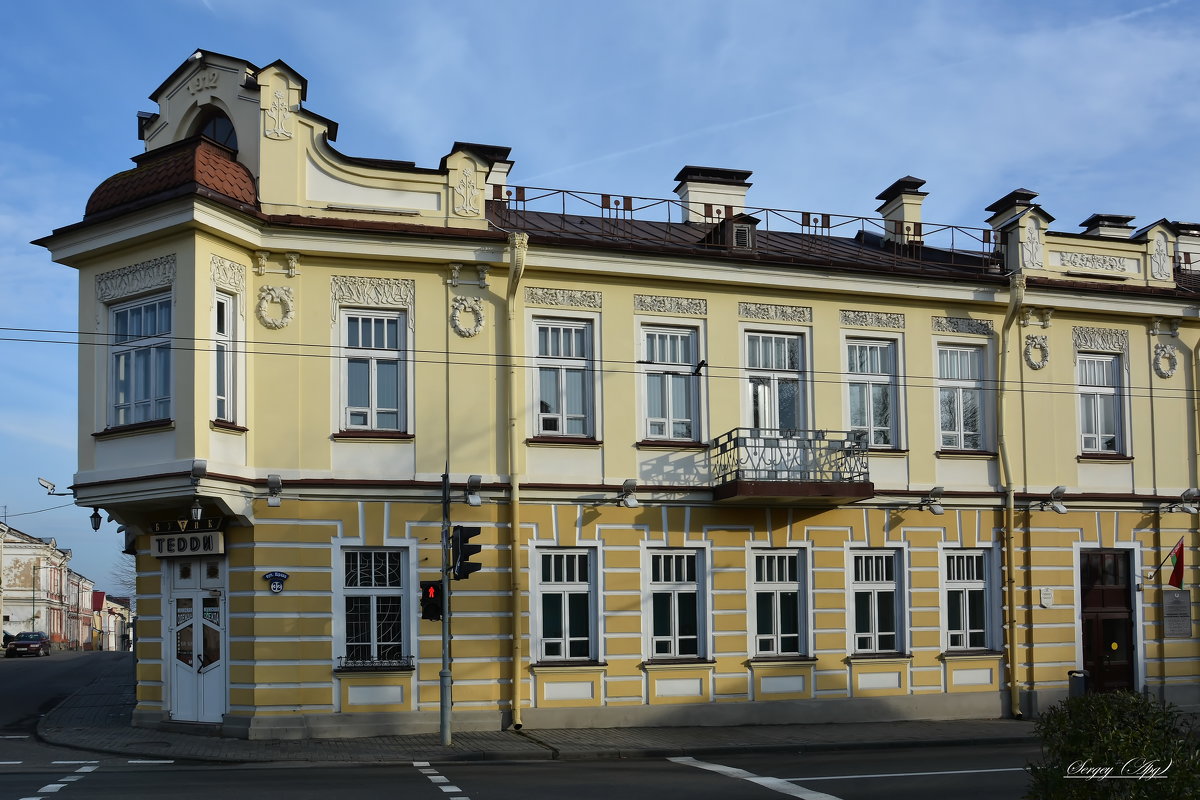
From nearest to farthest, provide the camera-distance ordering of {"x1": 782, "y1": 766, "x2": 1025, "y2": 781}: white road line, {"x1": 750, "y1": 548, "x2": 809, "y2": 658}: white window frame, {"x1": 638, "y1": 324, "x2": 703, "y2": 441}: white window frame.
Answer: {"x1": 782, "y1": 766, "x2": 1025, "y2": 781}: white road line, {"x1": 638, "y1": 324, "x2": 703, "y2": 441}: white window frame, {"x1": 750, "y1": 548, "x2": 809, "y2": 658}: white window frame

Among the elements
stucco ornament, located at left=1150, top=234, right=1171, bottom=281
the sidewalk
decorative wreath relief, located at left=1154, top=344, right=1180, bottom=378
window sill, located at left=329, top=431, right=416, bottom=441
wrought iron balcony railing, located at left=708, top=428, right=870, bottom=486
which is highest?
stucco ornament, located at left=1150, top=234, right=1171, bottom=281

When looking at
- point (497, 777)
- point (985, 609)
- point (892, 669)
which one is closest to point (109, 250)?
point (497, 777)

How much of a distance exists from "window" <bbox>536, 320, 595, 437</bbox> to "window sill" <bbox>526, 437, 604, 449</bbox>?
189 millimetres

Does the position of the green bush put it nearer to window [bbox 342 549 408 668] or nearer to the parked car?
window [bbox 342 549 408 668]

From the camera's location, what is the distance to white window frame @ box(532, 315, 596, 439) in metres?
21.5

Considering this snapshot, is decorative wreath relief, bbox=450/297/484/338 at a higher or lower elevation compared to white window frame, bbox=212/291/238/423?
higher

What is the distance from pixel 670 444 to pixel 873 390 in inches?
170

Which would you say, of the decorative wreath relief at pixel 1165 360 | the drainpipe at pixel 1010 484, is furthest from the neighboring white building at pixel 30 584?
the decorative wreath relief at pixel 1165 360

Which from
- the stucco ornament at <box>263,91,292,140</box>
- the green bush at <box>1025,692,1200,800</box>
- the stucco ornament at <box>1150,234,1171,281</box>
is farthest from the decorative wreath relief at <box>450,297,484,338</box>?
the stucco ornament at <box>1150,234,1171,281</box>

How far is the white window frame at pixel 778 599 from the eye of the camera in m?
22.3

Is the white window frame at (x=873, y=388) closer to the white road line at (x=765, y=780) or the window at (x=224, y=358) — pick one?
the white road line at (x=765, y=780)

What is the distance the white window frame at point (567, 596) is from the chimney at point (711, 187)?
28.2 feet

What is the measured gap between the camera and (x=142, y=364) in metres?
19.5

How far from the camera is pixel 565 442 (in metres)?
21.3
